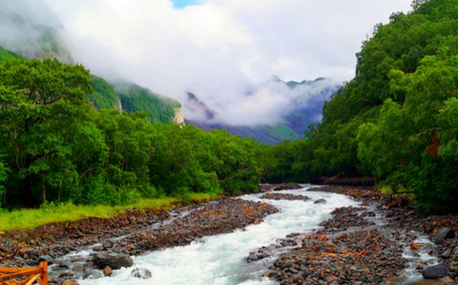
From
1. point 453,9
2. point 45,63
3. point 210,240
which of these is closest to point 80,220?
point 210,240

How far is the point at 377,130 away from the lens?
2866 cm

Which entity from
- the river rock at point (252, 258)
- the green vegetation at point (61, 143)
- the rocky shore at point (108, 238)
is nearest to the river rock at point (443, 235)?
the river rock at point (252, 258)

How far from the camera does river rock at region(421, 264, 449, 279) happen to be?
1548cm

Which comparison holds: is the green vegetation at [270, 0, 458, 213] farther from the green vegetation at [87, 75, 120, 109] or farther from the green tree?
the green vegetation at [87, 75, 120, 109]

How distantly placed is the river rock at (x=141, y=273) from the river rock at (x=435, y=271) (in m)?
12.9

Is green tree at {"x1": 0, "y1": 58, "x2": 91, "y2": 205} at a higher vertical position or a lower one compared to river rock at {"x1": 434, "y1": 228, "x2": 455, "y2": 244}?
higher

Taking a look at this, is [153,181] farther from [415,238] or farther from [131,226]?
[415,238]

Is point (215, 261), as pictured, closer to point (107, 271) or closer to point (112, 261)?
point (112, 261)

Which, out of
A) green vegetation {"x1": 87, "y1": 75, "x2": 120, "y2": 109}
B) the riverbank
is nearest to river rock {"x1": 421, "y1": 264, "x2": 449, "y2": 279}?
the riverbank

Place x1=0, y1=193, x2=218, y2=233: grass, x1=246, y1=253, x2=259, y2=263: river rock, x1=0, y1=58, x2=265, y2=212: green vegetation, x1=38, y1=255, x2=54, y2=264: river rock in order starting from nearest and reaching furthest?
x1=38, y1=255, x2=54, y2=264: river rock → x1=246, y1=253, x2=259, y2=263: river rock → x1=0, y1=193, x2=218, y2=233: grass → x1=0, y1=58, x2=265, y2=212: green vegetation

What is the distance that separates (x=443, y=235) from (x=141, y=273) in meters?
16.9

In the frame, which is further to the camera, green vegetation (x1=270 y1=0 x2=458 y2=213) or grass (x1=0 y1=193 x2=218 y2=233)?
grass (x1=0 y1=193 x2=218 y2=233)

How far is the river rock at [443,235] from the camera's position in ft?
68.7

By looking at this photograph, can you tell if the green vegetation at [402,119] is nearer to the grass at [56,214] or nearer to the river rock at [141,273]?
the river rock at [141,273]
